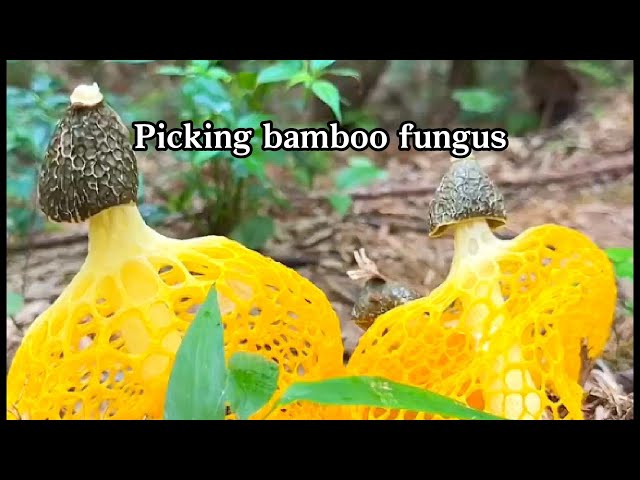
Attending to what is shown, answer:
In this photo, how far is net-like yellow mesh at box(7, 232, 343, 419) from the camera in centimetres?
136

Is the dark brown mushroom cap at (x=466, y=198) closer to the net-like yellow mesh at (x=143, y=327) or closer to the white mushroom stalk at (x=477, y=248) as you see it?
the white mushroom stalk at (x=477, y=248)

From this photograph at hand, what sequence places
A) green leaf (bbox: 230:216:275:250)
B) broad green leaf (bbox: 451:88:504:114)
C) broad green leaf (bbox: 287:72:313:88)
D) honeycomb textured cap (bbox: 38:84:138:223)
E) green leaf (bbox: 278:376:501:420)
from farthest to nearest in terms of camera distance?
broad green leaf (bbox: 451:88:504:114)
green leaf (bbox: 230:216:275:250)
broad green leaf (bbox: 287:72:313:88)
honeycomb textured cap (bbox: 38:84:138:223)
green leaf (bbox: 278:376:501:420)

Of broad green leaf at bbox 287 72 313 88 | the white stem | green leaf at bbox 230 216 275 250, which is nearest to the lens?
the white stem

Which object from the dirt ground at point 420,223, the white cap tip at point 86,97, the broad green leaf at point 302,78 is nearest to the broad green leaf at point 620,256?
the dirt ground at point 420,223

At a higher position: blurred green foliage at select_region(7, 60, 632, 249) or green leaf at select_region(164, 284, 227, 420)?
blurred green foliage at select_region(7, 60, 632, 249)

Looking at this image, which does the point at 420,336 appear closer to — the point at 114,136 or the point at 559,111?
the point at 114,136

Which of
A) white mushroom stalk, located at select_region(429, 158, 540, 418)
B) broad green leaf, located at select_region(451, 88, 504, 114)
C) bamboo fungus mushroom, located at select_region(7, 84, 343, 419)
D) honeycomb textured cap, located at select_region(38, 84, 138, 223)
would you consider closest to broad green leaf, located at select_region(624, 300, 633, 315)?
white mushroom stalk, located at select_region(429, 158, 540, 418)

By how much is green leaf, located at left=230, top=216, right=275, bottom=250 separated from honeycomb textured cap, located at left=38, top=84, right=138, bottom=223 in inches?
58.3

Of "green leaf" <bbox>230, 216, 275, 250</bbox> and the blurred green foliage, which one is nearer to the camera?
the blurred green foliage

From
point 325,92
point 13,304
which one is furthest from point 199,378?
A: point 13,304

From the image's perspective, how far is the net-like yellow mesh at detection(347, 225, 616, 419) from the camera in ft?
4.70

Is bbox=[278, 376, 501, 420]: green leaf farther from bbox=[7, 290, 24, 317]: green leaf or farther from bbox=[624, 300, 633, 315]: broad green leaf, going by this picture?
bbox=[7, 290, 24, 317]: green leaf

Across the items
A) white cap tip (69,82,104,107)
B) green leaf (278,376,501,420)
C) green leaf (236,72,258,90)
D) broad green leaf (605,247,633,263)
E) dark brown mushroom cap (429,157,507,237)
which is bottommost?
green leaf (278,376,501,420)

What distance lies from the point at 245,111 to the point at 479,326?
4.42 feet
